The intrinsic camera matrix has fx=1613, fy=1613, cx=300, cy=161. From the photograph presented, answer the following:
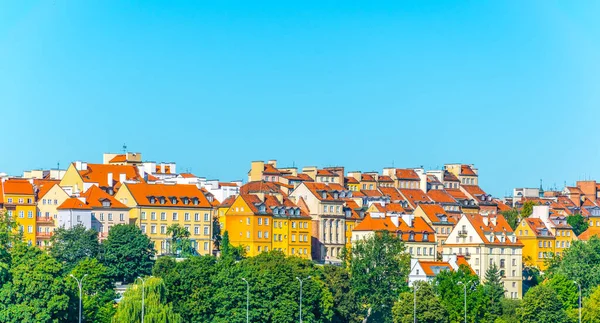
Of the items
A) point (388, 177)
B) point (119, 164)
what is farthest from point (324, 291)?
point (388, 177)

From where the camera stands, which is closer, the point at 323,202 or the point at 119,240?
the point at 119,240

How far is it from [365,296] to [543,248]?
145ft

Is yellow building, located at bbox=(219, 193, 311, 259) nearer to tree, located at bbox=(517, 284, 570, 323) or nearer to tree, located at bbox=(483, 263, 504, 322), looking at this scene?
tree, located at bbox=(483, 263, 504, 322)

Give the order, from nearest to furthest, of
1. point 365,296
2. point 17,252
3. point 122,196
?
point 17,252 → point 365,296 → point 122,196

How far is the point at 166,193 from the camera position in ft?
512

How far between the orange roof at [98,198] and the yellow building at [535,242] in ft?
150

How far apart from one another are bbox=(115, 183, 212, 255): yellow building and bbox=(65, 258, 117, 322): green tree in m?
26.0

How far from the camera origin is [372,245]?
463 feet

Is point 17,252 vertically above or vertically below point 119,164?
below

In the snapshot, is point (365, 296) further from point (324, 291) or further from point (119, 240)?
point (119, 240)

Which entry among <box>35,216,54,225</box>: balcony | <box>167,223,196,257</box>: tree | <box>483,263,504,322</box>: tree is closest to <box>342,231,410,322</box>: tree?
<box>483,263,504,322</box>: tree

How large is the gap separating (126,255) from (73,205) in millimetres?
13239

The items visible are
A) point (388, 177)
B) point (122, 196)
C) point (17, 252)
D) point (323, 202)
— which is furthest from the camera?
point (388, 177)

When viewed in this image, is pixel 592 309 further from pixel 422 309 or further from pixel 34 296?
pixel 34 296
